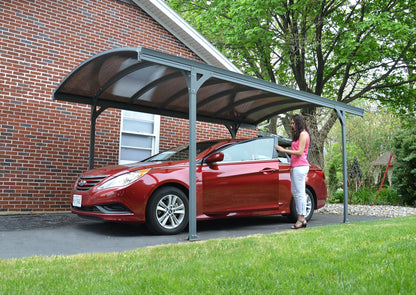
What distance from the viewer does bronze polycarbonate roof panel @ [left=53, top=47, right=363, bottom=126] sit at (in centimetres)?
638

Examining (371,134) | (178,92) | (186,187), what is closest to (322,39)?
(371,134)

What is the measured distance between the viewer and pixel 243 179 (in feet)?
22.6

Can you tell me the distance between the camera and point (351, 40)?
579 inches

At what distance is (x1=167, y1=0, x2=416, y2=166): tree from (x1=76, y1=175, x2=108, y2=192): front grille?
1015cm

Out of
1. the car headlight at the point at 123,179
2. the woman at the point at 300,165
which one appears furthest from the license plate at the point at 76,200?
the woman at the point at 300,165

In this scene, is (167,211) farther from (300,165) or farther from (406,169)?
(406,169)

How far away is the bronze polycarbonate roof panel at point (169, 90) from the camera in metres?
6.38

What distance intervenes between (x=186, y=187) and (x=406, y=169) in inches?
397

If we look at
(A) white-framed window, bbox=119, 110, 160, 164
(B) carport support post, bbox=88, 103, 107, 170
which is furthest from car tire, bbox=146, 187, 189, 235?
(A) white-framed window, bbox=119, 110, 160, 164

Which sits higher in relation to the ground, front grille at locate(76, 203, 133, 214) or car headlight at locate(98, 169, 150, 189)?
car headlight at locate(98, 169, 150, 189)

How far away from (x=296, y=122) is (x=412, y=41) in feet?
37.4

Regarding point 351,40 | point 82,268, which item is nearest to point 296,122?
point 82,268

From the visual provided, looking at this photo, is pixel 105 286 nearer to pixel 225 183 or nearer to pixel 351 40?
pixel 225 183

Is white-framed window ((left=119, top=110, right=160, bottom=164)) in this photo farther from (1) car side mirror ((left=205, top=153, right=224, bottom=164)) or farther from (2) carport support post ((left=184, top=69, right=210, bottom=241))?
(2) carport support post ((left=184, top=69, right=210, bottom=241))
